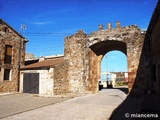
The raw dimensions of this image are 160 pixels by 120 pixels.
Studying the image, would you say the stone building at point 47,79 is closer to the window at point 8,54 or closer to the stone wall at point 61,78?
the stone wall at point 61,78

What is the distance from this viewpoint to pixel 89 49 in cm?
1662

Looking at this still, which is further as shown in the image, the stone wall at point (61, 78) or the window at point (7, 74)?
the window at point (7, 74)

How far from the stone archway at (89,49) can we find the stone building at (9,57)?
559 centimetres

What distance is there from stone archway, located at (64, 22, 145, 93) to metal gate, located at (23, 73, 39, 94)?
3.11 metres

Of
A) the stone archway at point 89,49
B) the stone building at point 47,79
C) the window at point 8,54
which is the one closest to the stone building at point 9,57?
the window at point 8,54

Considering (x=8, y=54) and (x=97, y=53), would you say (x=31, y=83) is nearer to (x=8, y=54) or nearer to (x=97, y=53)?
(x=8, y=54)

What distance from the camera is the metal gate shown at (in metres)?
16.1

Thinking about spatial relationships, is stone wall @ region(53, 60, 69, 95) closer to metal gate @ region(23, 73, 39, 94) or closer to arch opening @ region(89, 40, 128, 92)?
metal gate @ region(23, 73, 39, 94)

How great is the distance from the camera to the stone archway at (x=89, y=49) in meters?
15.0

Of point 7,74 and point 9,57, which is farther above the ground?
point 9,57

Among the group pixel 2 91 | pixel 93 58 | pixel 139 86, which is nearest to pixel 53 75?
pixel 93 58

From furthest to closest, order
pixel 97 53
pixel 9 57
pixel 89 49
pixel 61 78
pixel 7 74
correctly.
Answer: pixel 97 53
pixel 9 57
pixel 7 74
pixel 89 49
pixel 61 78

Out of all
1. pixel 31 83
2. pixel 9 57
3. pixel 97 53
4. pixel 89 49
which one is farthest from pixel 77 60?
pixel 9 57

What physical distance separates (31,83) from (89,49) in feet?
21.9
